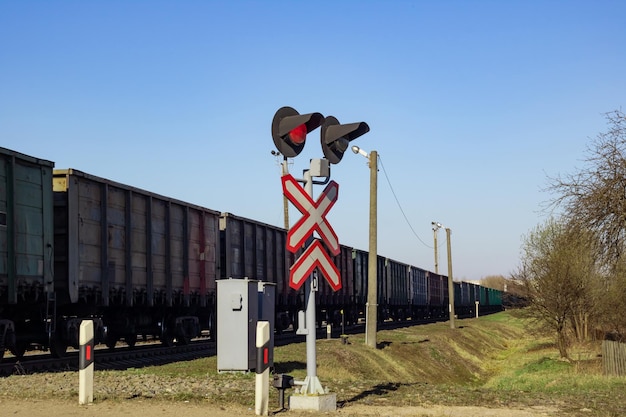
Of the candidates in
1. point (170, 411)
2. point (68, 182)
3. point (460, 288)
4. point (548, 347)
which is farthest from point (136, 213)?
point (460, 288)

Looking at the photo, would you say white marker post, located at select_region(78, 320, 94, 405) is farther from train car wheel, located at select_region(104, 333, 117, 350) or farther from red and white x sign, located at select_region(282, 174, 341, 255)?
train car wheel, located at select_region(104, 333, 117, 350)

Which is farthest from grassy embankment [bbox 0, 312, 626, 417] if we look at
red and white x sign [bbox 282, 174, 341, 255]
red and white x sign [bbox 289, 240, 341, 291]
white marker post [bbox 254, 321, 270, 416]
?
red and white x sign [bbox 282, 174, 341, 255]

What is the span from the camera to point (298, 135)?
9.29 meters

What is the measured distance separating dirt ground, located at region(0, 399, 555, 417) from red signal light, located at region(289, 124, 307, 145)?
3195 millimetres

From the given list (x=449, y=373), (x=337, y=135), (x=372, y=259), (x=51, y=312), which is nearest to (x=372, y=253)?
(x=372, y=259)

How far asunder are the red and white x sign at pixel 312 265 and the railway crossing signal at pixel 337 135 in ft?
4.00

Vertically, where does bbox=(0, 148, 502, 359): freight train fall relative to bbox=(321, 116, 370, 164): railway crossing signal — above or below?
below

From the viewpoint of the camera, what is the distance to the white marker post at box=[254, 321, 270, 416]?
852cm

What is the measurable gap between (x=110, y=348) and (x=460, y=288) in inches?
2160

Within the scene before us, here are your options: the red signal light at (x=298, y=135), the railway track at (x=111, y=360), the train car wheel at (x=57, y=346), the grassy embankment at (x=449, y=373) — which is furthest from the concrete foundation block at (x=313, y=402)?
the train car wheel at (x=57, y=346)

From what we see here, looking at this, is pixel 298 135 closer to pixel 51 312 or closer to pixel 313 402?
pixel 313 402

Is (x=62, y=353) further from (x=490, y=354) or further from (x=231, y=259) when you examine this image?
(x=490, y=354)

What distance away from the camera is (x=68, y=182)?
16.7m

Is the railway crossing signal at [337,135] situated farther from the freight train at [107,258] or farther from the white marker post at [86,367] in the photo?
the freight train at [107,258]
